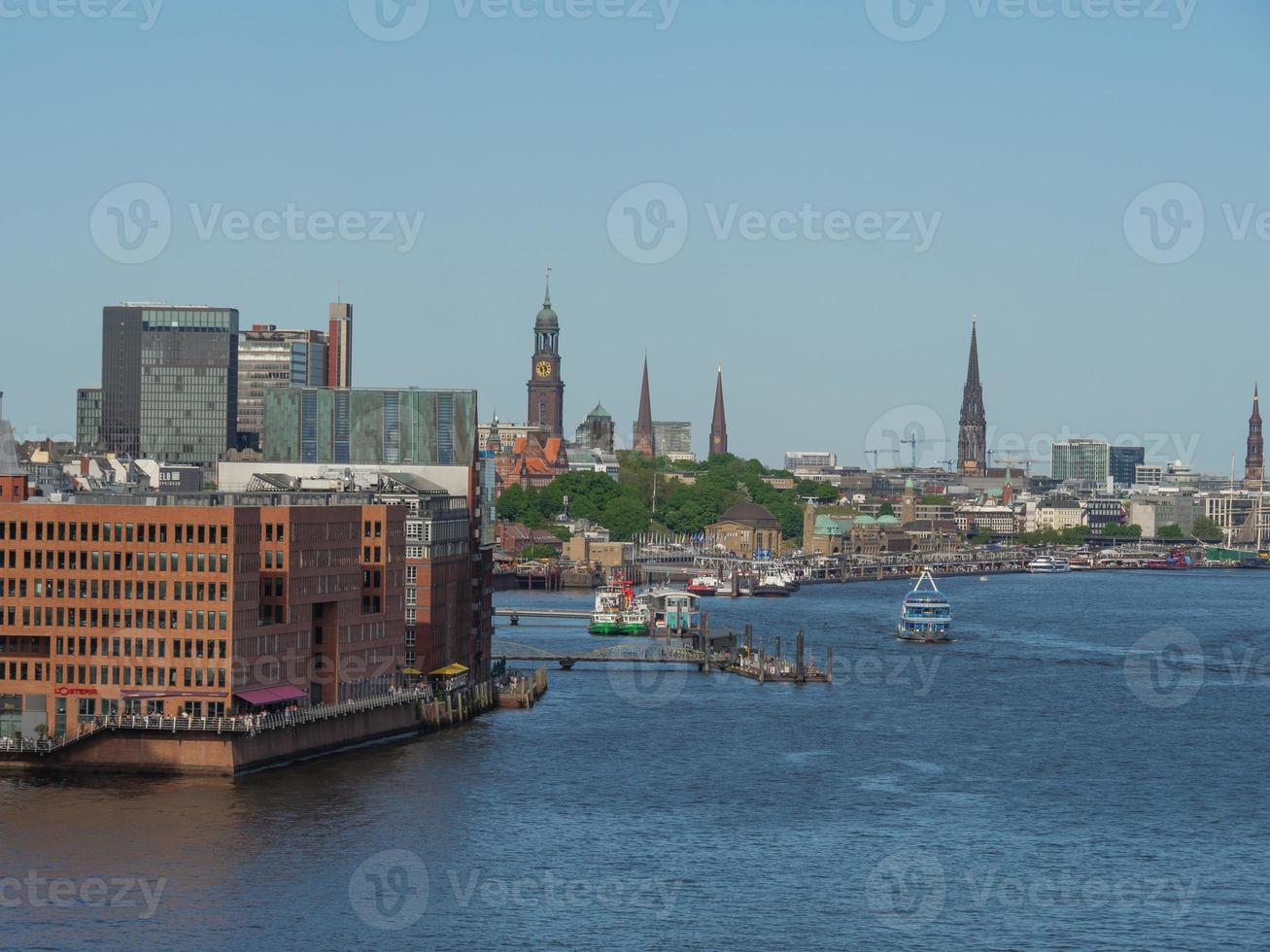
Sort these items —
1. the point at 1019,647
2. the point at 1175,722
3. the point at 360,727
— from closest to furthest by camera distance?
the point at 360,727 → the point at 1175,722 → the point at 1019,647

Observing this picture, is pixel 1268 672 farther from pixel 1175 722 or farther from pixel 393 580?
pixel 393 580

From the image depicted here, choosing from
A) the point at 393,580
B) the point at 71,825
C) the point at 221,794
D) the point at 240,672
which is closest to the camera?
the point at 71,825

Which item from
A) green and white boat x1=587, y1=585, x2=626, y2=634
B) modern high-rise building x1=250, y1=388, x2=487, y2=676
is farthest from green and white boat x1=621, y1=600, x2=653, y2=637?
modern high-rise building x1=250, y1=388, x2=487, y2=676

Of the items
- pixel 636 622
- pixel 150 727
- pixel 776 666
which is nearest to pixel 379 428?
pixel 776 666

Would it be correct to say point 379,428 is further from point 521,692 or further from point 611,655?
point 611,655

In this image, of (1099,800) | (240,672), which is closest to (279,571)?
(240,672)

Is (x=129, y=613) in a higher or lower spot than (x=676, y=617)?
higher

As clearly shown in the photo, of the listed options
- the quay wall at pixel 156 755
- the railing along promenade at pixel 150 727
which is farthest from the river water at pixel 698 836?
the railing along promenade at pixel 150 727
